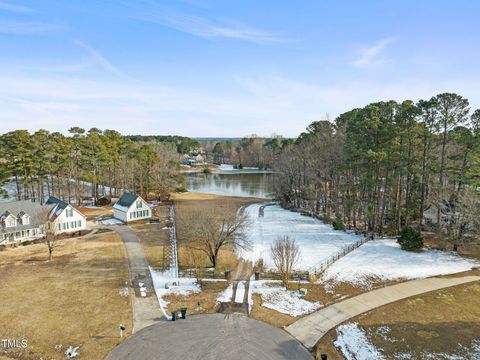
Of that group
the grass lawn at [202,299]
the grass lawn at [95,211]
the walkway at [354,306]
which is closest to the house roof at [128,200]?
the grass lawn at [95,211]

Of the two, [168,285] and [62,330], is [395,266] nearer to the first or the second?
[168,285]

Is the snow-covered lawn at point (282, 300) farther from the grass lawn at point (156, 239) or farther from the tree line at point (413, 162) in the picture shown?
the tree line at point (413, 162)

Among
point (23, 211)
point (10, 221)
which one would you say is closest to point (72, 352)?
point (10, 221)

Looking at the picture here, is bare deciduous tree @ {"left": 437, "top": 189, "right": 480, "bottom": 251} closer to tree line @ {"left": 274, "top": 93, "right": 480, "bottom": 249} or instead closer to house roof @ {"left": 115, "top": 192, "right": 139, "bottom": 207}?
Answer: tree line @ {"left": 274, "top": 93, "right": 480, "bottom": 249}

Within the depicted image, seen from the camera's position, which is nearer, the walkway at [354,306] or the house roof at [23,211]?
the walkway at [354,306]

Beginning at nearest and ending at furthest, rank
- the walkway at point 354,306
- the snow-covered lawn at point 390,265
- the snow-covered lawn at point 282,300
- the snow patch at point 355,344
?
the snow patch at point 355,344, the walkway at point 354,306, the snow-covered lawn at point 282,300, the snow-covered lawn at point 390,265

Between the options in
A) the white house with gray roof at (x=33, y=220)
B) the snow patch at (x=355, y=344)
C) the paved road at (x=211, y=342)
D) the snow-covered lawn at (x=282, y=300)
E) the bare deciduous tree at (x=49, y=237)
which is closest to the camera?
the paved road at (x=211, y=342)
